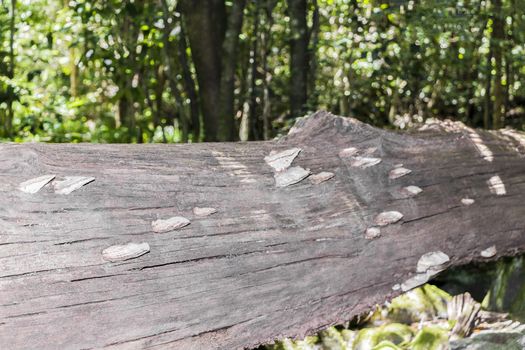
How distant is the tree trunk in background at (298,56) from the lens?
17.0 feet

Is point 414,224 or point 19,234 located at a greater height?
point 19,234

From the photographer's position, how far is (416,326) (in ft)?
11.2

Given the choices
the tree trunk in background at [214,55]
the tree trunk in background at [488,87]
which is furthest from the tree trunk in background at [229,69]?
the tree trunk in background at [488,87]

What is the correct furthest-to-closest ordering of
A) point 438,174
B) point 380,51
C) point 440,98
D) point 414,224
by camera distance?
point 440,98 → point 380,51 → point 438,174 → point 414,224

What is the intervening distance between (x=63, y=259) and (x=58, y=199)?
203 millimetres

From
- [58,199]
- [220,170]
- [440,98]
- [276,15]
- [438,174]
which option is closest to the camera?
[58,199]

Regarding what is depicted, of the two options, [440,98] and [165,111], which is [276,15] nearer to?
[440,98]

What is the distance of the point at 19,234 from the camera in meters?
1.80

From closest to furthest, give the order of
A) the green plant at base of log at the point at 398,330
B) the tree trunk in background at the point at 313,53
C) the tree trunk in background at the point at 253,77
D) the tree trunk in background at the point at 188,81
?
the green plant at base of log at the point at 398,330 < the tree trunk in background at the point at 188,81 < the tree trunk in background at the point at 313,53 < the tree trunk in background at the point at 253,77

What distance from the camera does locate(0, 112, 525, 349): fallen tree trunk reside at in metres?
1.85

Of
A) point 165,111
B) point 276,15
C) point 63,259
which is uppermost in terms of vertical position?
point 276,15

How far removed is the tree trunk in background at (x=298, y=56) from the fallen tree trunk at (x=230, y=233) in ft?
→ 7.81

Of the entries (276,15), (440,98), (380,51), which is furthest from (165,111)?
(380,51)

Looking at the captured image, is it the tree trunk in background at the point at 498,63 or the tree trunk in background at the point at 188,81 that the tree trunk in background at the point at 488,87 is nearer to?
the tree trunk in background at the point at 498,63
